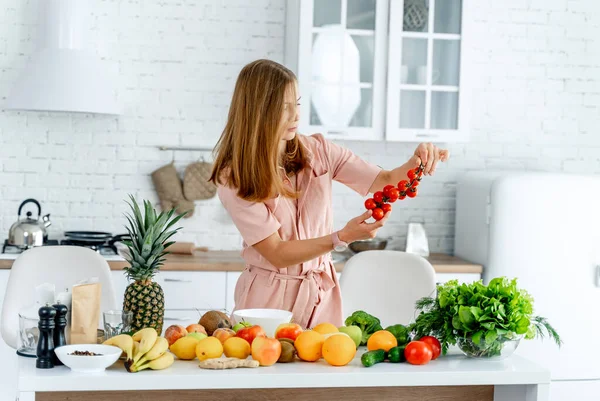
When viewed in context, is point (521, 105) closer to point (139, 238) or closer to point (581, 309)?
point (581, 309)

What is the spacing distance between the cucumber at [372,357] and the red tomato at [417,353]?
0.07 metres

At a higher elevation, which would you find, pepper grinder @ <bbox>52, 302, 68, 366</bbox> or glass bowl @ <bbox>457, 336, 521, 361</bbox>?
pepper grinder @ <bbox>52, 302, 68, 366</bbox>

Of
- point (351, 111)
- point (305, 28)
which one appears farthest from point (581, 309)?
point (305, 28)

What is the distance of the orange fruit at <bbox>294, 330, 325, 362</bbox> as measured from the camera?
2.10m

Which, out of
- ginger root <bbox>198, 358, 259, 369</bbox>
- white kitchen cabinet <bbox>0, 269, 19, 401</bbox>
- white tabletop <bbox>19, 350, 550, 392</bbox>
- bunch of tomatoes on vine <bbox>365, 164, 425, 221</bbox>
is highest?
bunch of tomatoes on vine <bbox>365, 164, 425, 221</bbox>

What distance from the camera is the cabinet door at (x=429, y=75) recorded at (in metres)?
4.44

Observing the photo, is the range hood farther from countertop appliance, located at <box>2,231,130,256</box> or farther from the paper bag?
the paper bag

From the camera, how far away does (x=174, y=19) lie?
15.1 ft

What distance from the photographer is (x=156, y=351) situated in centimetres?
197

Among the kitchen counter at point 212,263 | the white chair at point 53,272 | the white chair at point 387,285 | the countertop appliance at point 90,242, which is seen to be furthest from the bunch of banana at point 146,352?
the countertop appliance at point 90,242

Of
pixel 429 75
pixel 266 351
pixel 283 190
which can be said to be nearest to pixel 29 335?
pixel 266 351

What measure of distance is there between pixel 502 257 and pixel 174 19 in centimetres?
222

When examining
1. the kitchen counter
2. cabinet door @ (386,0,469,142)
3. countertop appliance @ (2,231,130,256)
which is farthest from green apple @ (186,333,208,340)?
cabinet door @ (386,0,469,142)

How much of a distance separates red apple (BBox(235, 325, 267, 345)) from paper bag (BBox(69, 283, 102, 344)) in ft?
1.23
